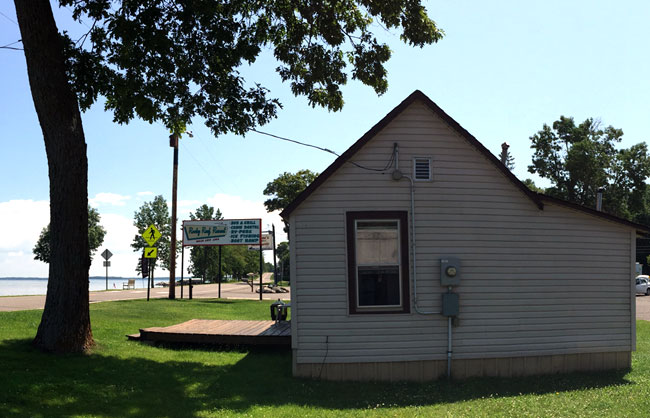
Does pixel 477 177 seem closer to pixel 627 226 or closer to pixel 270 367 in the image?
pixel 627 226

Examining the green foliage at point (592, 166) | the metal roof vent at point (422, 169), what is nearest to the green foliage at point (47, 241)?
the green foliage at point (592, 166)

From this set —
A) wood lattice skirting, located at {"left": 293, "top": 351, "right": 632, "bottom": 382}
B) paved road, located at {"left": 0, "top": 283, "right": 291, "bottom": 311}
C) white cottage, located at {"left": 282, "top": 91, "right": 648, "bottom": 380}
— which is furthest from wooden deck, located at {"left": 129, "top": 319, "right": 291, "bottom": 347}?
paved road, located at {"left": 0, "top": 283, "right": 291, "bottom": 311}

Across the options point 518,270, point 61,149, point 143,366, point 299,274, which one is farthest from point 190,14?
point 518,270

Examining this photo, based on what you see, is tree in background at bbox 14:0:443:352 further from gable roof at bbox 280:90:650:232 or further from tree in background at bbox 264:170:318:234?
tree in background at bbox 264:170:318:234

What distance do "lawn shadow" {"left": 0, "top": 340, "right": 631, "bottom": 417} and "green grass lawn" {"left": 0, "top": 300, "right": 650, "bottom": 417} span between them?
0.05 ft

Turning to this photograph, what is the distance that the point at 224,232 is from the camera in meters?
33.4

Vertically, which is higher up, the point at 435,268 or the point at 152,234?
the point at 152,234

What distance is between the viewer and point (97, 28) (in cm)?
1251

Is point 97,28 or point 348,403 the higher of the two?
point 97,28

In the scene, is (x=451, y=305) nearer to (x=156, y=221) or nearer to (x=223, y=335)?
A: (x=223, y=335)

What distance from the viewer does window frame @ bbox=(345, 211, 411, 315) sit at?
Answer: 979cm

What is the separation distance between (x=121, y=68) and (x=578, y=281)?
10.5 metres

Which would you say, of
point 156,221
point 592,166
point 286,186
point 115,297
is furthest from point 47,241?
point 592,166

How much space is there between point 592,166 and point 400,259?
51.1 m
